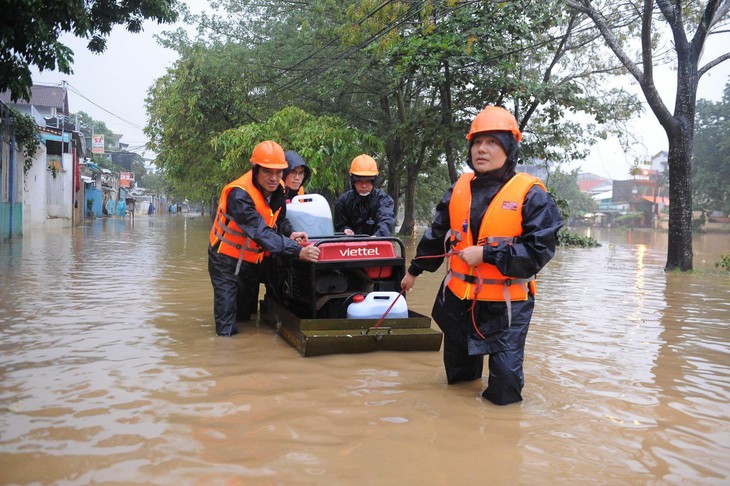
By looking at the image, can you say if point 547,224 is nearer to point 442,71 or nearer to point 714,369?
point 714,369

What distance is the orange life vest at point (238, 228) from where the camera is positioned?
6.05m

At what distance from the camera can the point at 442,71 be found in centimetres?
1864

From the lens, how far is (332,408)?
13.3ft

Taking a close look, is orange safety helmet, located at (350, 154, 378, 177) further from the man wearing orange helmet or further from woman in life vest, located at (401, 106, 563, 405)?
woman in life vest, located at (401, 106, 563, 405)

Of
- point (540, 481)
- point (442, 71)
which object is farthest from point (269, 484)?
point (442, 71)

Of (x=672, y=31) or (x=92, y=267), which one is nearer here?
(x=92, y=267)

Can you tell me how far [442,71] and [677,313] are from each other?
11879 millimetres

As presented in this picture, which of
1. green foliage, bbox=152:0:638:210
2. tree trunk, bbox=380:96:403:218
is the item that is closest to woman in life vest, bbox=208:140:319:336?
green foliage, bbox=152:0:638:210

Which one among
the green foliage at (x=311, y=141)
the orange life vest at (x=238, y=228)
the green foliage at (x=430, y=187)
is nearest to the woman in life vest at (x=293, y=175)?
the orange life vest at (x=238, y=228)

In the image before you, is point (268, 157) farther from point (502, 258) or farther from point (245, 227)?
point (502, 258)

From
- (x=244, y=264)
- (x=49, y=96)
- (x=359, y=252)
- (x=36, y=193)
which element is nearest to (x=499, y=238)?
(x=359, y=252)

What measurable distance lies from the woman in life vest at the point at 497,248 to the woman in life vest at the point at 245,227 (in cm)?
189

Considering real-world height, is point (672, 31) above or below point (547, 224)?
above

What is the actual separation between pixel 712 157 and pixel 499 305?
51297 mm
